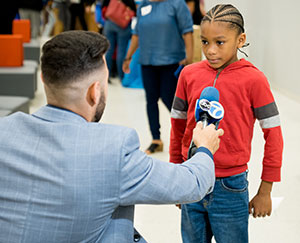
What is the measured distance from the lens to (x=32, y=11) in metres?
8.84

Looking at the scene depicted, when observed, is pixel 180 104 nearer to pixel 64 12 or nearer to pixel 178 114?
pixel 178 114

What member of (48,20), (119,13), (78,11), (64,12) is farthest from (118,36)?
(48,20)

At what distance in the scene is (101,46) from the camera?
1.16 m

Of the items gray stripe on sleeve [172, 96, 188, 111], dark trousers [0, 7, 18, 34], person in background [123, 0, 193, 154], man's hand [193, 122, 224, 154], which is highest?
man's hand [193, 122, 224, 154]

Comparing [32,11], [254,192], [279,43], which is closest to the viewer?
[254,192]

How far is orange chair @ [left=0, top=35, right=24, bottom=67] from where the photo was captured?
5.24 meters

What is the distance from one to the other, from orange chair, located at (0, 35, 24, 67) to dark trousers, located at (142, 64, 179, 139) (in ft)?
7.29

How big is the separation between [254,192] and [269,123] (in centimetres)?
153

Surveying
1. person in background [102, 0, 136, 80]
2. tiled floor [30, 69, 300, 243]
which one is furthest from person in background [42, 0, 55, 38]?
tiled floor [30, 69, 300, 243]

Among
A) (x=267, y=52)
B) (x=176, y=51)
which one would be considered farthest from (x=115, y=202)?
(x=267, y=52)

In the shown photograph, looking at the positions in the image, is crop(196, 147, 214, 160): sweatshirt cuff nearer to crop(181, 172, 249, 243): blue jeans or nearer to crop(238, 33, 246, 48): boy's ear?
crop(181, 172, 249, 243): blue jeans

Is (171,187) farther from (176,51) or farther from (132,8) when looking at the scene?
(132,8)

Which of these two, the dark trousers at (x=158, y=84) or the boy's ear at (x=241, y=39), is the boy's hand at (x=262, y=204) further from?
the dark trousers at (x=158, y=84)

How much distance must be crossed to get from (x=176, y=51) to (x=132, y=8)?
2764 millimetres
